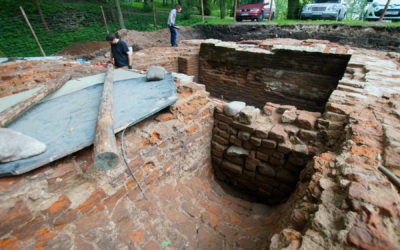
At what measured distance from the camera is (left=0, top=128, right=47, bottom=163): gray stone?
4.05ft

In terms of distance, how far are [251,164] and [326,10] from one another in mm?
10312

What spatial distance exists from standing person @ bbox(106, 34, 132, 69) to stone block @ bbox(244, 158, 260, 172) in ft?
11.4

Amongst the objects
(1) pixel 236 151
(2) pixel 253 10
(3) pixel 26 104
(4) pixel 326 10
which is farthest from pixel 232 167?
(2) pixel 253 10

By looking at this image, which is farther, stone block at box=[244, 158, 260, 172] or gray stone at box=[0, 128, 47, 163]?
stone block at box=[244, 158, 260, 172]

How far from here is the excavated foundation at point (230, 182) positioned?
43.8 inches

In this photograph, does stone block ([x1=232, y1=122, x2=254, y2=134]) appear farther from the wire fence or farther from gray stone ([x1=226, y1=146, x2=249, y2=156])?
the wire fence

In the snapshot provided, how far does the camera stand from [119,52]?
4.42 metres

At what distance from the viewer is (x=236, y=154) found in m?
2.60

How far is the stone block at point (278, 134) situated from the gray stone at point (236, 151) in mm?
415

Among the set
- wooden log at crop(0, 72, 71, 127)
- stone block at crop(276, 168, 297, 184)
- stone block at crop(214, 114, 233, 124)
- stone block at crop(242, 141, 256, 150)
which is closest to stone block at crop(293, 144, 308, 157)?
stone block at crop(276, 168, 297, 184)

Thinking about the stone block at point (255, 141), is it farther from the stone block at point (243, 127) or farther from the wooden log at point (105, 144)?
the wooden log at point (105, 144)

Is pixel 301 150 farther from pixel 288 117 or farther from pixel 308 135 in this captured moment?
pixel 288 117

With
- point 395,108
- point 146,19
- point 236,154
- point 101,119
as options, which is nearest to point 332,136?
point 395,108

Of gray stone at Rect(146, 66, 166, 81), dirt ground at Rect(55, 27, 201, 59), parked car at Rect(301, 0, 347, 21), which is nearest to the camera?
gray stone at Rect(146, 66, 166, 81)
